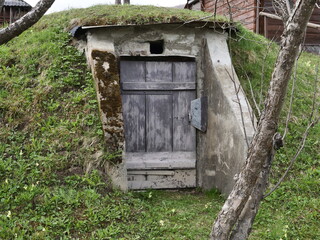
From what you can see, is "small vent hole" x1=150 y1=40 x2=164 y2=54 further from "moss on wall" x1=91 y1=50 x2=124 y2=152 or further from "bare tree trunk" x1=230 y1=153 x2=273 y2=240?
"bare tree trunk" x1=230 y1=153 x2=273 y2=240

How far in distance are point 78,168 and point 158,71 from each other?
2409mm

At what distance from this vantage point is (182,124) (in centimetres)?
680

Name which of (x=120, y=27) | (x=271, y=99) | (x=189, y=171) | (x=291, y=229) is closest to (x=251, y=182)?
(x=271, y=99)

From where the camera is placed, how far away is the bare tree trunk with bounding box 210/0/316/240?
2588 millimetres

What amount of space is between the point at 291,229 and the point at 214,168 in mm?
1932

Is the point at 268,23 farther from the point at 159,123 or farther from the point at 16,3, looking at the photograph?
the point at 16,3

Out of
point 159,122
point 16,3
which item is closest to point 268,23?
point 159,122

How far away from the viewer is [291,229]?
4.74 metres

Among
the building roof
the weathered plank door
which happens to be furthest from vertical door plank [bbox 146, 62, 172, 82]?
the building roof

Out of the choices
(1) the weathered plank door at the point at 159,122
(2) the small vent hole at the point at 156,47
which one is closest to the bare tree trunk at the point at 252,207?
(1) the weathered plank door at the point at 159,122

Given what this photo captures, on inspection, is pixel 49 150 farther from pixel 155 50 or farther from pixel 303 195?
pixel 303 195

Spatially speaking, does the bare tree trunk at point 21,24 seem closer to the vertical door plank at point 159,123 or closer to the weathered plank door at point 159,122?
the weathered plank door at point 159,122

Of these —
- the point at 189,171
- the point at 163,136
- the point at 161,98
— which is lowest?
the point at 189,171

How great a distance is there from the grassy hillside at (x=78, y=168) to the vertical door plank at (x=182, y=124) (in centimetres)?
86
